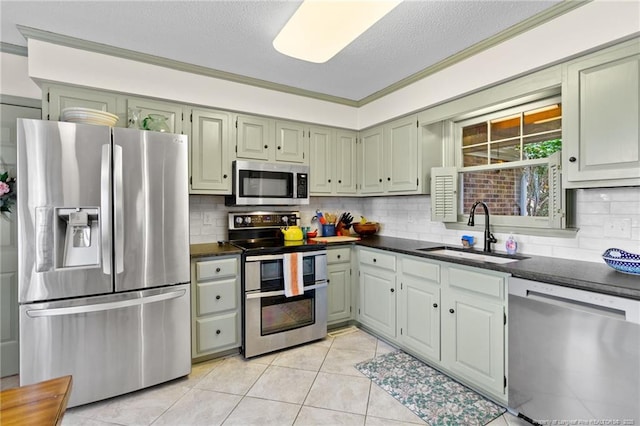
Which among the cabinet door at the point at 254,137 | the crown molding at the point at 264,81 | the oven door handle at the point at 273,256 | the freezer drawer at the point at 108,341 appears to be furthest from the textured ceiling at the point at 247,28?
the freezer drawer at the point at 108,341

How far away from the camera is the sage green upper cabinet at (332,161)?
342cm

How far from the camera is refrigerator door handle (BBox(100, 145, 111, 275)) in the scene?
Result: 1.99 metres

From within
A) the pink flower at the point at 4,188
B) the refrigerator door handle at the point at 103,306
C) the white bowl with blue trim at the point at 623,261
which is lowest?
the refrigerator door handle at the point at 103,306

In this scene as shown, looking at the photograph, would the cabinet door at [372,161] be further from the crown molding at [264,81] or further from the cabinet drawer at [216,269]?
the cabinet drawer at [216,269]

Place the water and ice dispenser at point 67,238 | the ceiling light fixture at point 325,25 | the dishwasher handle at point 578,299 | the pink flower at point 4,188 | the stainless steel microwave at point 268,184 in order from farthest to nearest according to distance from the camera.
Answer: the stainless steel microwave at point 268,184 → the pink flower at point 4,188 → the water and ice dispenser at point 67,238 → the ceiling light fixture at point 325,25 → the dishwasher handle at point 578,299

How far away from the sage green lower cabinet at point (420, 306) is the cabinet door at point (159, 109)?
88.2 inches

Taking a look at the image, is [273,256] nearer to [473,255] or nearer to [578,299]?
[473,255]

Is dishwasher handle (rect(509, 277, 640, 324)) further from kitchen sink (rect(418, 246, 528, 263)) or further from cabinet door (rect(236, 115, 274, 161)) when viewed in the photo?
cabinet door (rect(236, 115, 274, 161))

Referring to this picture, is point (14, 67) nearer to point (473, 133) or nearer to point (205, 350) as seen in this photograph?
point (205, 350)

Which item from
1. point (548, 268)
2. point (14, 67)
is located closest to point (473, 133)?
point (548, 268)

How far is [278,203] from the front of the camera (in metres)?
3.12

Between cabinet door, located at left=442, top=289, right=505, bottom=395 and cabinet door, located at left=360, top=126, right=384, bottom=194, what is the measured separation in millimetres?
1532

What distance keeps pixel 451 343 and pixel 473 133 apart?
6.05 ft

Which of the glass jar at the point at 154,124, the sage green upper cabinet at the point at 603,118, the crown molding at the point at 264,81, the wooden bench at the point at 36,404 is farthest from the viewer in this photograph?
the glass jar at the point at 154,124
